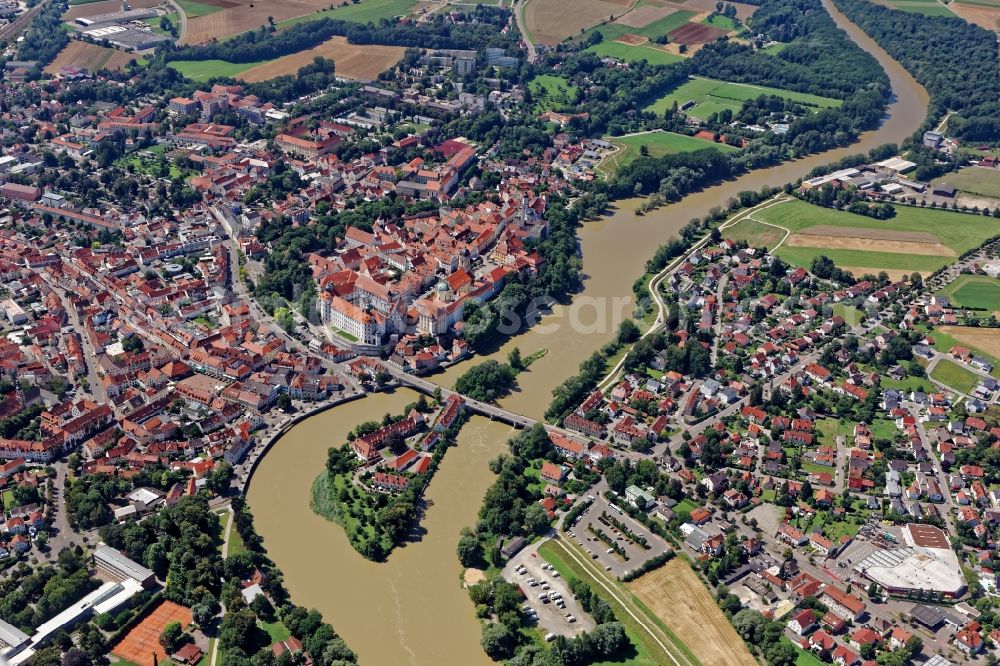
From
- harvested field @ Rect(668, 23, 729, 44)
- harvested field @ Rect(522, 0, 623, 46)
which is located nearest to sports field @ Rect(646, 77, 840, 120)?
harvested field @ Rect(668, 23, 729, 44)

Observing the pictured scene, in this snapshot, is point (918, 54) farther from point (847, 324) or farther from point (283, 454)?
point (283, 454)

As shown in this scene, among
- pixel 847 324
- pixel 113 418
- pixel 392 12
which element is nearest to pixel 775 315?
pixel 847 324

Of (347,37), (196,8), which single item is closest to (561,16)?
(347,37)

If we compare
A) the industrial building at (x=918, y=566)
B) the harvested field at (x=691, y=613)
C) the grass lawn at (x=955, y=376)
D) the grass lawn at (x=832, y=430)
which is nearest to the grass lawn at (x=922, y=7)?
the grass lawn at (x=955, y=376)

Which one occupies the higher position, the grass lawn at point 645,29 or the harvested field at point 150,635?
the grass lawn at point 645,29

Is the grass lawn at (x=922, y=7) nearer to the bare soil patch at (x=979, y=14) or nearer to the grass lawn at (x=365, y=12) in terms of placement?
the bare soil patch at (x=979, y=14)
